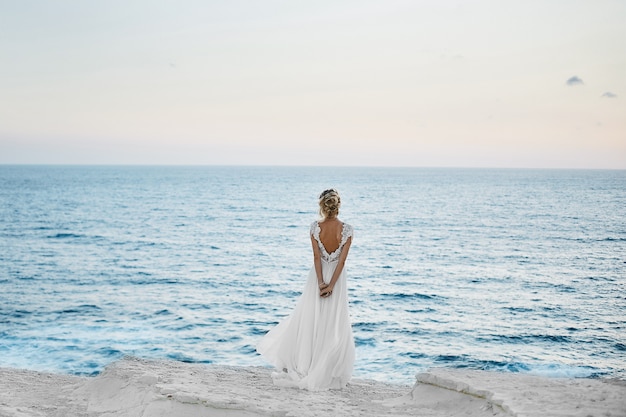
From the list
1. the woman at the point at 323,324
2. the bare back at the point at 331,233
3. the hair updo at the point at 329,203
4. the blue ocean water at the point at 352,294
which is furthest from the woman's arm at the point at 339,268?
the blue ocean water at the point at 352,294

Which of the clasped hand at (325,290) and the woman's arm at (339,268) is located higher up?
the woman's arm at (339,268)

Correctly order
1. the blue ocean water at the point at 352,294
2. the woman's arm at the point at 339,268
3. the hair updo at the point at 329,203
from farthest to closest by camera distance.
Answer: the blue ocean water at the point at 352,294 → the woman's arm at the point at 339,268 → the hair updo at the point at 329,203

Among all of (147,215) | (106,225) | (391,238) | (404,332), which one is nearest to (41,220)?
(106,225)

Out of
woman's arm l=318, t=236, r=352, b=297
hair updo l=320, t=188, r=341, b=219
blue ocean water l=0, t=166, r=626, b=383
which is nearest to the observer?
hair updo l=320, t=188, r=341, b=219

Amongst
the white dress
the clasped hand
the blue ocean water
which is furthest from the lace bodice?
the blue ocean water

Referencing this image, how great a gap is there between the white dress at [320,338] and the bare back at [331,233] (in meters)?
0.05

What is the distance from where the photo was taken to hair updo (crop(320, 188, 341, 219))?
7504 millimetres

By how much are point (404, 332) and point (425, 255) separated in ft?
55.8

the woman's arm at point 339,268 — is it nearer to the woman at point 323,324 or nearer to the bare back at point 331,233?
the woman at point 323,324

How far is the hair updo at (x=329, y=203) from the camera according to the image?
750 centimetres

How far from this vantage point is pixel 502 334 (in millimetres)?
17469

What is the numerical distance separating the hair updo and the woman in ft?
0.05

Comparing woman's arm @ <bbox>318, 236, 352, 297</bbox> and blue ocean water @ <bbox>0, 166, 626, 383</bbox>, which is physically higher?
woman's arm @ <bbox>318, 236, 352, 297</bbox>

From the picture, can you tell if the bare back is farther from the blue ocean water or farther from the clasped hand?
the blue ocean water
